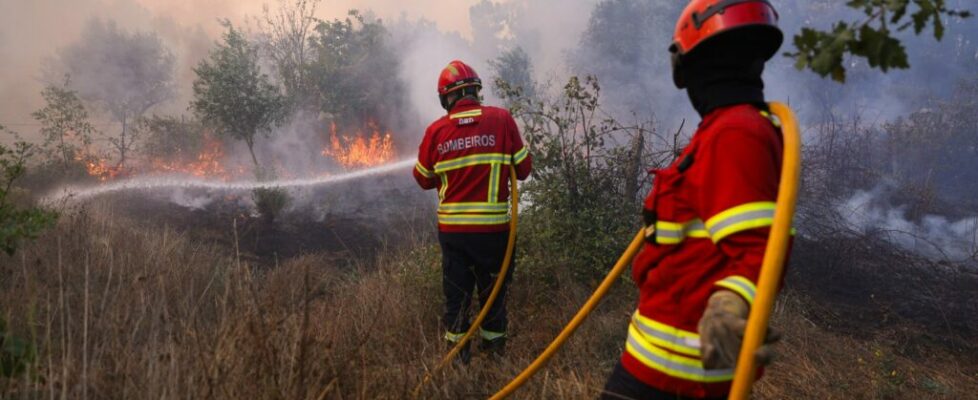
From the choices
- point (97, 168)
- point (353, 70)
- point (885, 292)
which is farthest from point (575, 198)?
point (353, 70)

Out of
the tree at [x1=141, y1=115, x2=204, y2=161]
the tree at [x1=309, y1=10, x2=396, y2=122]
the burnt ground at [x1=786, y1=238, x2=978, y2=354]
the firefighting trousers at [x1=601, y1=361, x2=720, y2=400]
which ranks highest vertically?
the tree at [x1=309, y1=10, x2=396, y2=122]

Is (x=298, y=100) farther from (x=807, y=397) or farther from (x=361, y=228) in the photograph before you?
(x=807, y=397)

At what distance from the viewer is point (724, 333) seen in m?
1.24

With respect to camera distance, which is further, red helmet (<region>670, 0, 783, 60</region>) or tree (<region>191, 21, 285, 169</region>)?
tree (<region>191, 21, 285, 169</region>)

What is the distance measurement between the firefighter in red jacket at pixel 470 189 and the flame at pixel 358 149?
17.5 metres

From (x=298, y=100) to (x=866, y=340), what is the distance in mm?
22240

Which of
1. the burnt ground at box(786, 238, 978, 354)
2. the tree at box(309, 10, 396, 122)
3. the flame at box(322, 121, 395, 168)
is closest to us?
the burnt ground at box(786, 238, 978, 354)

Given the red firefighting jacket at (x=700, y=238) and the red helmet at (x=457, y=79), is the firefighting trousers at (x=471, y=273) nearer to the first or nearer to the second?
the red helmet at (x=457, y=79)

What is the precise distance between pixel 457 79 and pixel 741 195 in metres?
2.91

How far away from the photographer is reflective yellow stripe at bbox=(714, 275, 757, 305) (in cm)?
Result: 126

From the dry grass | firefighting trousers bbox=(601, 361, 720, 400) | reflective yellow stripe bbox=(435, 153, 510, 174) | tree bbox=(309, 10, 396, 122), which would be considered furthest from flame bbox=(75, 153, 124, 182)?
firefighting trousers bbox=(601, 361, 720, 400)

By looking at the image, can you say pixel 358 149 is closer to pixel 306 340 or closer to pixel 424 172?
pixel 424 172

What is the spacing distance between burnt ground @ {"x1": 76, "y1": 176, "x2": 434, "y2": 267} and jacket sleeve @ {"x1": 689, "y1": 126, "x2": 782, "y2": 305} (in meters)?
7.42

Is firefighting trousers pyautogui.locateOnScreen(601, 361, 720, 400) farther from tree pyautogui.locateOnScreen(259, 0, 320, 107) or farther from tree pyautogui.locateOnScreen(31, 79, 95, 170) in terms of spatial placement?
tree pyautogui.locateOnScreen(259, 0, 320, 107)
